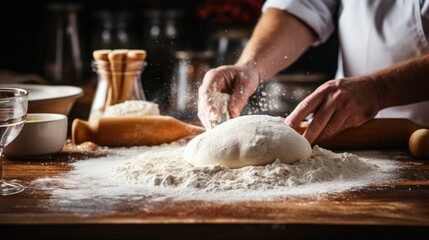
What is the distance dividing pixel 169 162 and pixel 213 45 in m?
2.50

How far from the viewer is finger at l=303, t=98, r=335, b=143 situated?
4.66 ft

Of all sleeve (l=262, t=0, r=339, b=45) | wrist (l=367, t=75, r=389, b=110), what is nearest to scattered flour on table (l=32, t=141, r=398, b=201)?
wrist (l=367, t=75, r=389, b=110)

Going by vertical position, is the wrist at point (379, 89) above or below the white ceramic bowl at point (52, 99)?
above

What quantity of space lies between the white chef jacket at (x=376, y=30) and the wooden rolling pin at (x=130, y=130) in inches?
→ 25.9

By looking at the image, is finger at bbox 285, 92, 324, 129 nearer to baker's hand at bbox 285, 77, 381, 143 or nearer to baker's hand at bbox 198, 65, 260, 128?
baker's hand at bbox 285, 77, 381, 143

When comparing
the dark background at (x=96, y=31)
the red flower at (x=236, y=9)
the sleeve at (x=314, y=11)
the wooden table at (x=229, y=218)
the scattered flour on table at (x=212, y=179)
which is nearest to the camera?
the wooden table at (x=229, y=218)

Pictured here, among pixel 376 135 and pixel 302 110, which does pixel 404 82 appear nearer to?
pixel 376 135

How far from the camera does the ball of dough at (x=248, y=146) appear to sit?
1.22 meters

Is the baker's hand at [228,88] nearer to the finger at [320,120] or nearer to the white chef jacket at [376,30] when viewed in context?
the finger at [320,120]

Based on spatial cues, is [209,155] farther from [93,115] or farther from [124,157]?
[93,115]

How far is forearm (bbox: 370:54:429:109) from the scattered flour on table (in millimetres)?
278

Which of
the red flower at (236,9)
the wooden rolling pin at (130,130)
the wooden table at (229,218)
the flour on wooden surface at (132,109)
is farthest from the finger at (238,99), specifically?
the red flower at (236,9)

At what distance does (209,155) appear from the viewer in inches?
48.5

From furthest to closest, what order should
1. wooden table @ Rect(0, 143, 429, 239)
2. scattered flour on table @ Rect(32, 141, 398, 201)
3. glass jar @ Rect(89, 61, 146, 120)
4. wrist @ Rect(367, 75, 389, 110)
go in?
1. glass jar @ Rect(89, 61, 146, 120)
2. wrist @ Rect(367, 75, 389, 110)
3. scattered flour on table @ Rect(32, 141, 398, 201)
4. wooden table @ Rect(0, 143, 429, 239)
